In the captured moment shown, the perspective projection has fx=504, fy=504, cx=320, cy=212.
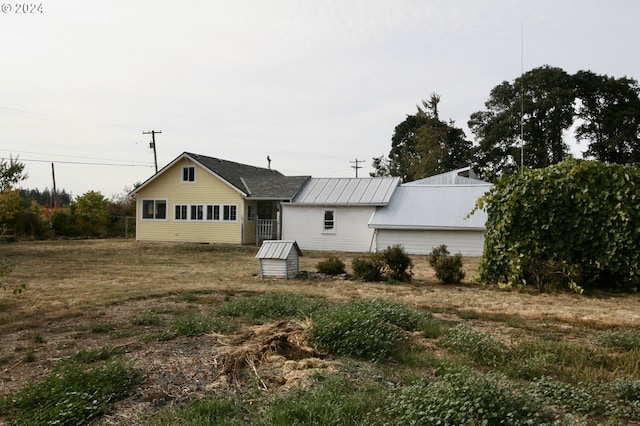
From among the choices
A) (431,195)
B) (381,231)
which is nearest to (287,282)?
(381,231)

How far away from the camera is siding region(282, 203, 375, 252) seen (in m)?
24.5

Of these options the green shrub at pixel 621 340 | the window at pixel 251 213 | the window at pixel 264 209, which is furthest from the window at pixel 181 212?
the green shrub at pixel 621 340

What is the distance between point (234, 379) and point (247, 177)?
2625 cm

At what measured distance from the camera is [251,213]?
92.2 feet

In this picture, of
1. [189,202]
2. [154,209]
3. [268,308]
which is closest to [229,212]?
[189,202]

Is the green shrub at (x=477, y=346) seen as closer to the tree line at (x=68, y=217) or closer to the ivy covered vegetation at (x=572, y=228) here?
the ivy covered vegetation at (x=572, y=228)

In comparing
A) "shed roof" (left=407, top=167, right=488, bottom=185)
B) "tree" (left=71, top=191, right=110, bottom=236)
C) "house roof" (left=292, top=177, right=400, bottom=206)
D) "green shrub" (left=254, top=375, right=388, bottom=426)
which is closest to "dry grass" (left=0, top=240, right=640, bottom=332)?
"green shrub" (left=254, top=375, right=388, bottom=426)

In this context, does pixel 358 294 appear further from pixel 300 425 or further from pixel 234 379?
pixel 300 425

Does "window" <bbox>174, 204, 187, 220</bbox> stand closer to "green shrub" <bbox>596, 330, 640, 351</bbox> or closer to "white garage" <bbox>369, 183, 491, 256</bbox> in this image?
"white garage" <bbox>369, 183, 491, 256</bbox>

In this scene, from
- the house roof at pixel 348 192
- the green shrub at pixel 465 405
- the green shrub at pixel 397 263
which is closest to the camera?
the green shrub at pixel 465 405

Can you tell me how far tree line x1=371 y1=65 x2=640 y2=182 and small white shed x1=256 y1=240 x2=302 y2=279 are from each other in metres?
28.9

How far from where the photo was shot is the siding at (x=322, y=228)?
24531 millimetres

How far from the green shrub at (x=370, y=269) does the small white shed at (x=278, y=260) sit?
68.1 inches

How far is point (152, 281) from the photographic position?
12.7 m
